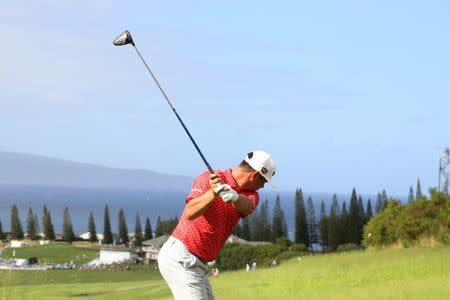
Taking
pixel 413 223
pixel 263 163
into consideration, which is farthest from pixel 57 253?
pixel 263 163

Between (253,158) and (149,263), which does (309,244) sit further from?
(253,158)

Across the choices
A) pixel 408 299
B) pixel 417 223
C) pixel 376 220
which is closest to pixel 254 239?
pixel 376 220

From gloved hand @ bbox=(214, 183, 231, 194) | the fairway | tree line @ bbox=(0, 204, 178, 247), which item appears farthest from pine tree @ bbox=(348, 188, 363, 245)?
gloved hand @ bbox=(214, 183, 231, 194)

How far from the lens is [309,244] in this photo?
111562 millimetres

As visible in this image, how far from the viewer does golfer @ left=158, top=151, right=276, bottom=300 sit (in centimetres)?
734

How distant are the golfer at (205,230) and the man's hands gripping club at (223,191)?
243mm

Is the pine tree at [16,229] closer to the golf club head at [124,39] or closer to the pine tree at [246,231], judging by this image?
the pine tree at [246,231]

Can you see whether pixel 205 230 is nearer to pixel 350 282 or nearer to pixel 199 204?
pixel 199 204

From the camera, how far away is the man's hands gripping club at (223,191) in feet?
22.6

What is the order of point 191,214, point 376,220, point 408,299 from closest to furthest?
point 191,214
point 408,299
point 376,220

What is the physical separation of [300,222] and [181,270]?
10280cm

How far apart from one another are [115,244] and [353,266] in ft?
385

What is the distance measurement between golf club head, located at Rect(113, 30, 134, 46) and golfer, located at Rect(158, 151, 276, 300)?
7.02ft

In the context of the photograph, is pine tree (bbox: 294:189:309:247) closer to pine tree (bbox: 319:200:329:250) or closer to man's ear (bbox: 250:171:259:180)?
pine tree (bbox: 319:200:329:250)
